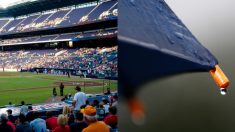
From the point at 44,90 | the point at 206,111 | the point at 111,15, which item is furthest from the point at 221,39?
the point at 111,15

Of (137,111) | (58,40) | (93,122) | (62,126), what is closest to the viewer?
(137,111)

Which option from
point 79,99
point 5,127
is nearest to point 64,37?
point 79,99

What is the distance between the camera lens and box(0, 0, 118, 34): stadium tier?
40.9m

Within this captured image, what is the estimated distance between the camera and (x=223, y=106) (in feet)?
4.91

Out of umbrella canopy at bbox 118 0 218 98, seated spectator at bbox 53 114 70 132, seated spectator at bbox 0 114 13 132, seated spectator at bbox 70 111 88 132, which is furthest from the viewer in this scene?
seated spectator at bbox 0 114 13 132

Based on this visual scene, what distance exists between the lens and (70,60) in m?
37.1

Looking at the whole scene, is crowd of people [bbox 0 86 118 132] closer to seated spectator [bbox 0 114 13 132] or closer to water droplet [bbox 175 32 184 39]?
seated spectator [bbox 0 114 13 132]

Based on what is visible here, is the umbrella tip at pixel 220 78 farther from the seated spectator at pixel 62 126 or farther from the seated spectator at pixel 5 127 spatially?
the seated spectator at pixel 5 127

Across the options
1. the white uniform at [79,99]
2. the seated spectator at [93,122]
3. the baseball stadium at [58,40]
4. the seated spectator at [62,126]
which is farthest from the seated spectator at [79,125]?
the baseball stadium at [58,40]

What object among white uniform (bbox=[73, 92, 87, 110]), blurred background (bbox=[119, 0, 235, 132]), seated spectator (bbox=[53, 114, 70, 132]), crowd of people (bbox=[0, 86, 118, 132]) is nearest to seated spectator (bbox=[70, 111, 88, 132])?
crowd of people (bbox=[0, 86, 118, 132])

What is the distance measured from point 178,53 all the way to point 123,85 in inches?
11.6

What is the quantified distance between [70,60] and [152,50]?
36247 mm

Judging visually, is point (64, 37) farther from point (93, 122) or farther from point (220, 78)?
point (220, 78)

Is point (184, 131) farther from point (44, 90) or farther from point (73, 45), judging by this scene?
point (73, 45)
